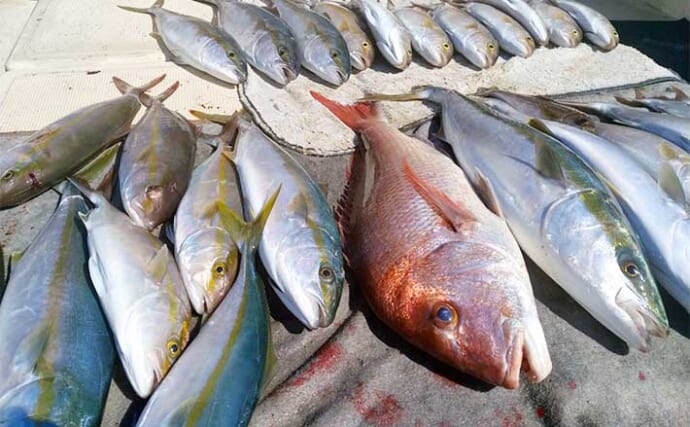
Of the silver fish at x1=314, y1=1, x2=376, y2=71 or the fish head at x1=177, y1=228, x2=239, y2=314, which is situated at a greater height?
the silver fish at x1=314, y1=1, x2=376, y2=71

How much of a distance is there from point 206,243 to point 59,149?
818 mm

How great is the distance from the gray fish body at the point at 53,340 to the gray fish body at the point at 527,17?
121 inches

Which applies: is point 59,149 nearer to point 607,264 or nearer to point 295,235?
point 295,235

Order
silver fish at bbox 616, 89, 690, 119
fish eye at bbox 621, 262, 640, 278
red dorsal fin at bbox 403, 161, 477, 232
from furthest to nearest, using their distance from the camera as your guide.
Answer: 1. silver fish at bbox 616, 89, 690, 119
2. red dorsal fin at bbox 403, 161, 477, 232
3. fish eye at bbox 621, 262, 640, 278

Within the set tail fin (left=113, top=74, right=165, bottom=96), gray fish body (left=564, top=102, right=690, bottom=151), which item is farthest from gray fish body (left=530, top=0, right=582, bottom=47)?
tail fin (left=113, top=74, right=165, bottom=96)

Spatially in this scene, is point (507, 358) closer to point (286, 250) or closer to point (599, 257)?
point (599, 257)

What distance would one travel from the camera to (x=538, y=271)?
211 cm

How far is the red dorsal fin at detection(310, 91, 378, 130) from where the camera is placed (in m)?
2.66

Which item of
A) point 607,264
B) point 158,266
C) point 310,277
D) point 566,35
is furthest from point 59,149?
point 566,35

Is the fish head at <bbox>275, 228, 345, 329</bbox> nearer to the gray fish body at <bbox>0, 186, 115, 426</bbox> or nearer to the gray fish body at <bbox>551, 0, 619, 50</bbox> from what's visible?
the gray fish body at <bbox>0, 186, 115, 426</bbox>

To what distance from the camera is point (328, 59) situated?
2.98 m

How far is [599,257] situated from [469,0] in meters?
2.63

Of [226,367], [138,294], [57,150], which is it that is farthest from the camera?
[57,150]

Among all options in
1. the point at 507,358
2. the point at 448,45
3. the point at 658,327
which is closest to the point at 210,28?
the point at 448,45
